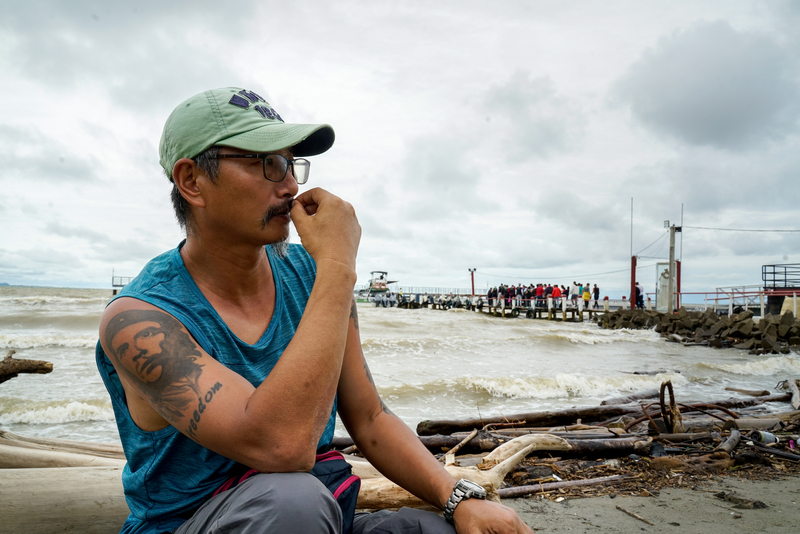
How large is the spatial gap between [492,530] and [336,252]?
917 millimetres

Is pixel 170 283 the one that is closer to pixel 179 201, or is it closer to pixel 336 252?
pixel 179 201

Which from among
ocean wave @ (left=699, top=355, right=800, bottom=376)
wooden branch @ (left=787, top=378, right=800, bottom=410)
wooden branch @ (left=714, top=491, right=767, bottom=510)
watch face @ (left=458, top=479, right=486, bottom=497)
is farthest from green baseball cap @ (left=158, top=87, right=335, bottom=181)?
ocean wave @ (left=699, top=355, right=800, bottom=376)

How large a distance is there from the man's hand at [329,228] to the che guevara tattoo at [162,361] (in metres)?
0.45

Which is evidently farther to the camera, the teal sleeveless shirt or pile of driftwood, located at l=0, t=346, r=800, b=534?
pile of driftwood, located at l=0, t=346, r=800, b=534

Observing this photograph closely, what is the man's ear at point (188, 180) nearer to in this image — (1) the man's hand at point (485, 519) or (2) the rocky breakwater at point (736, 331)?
(1) the man's hand at point (485, 519)

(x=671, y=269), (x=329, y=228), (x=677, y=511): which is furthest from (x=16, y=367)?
(x=671, y=269)

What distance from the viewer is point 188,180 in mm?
1634

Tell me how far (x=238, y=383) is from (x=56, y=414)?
7220mm

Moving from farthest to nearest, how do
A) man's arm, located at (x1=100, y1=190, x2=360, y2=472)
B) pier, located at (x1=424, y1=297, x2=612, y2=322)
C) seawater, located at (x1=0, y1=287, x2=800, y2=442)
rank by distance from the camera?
pier, located at (x1=424, y1=297, x2=612, y2=322)
seawater, located at (x1=0, y1=287, x2=800, y2=442)
man's arm, located at (x1=100, y1=190, x2=360, y2=472)

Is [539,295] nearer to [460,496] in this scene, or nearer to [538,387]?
[538,387]

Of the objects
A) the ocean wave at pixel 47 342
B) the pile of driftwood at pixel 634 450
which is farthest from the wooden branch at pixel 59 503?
the ocean wave at pixel 47 342

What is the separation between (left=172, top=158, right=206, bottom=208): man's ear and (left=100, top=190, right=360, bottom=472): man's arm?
41 cm

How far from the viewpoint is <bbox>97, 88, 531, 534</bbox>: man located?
1.26 meters

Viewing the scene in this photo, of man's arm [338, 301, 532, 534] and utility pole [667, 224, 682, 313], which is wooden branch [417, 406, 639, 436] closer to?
man's arm [338, 301, 532, 534]
